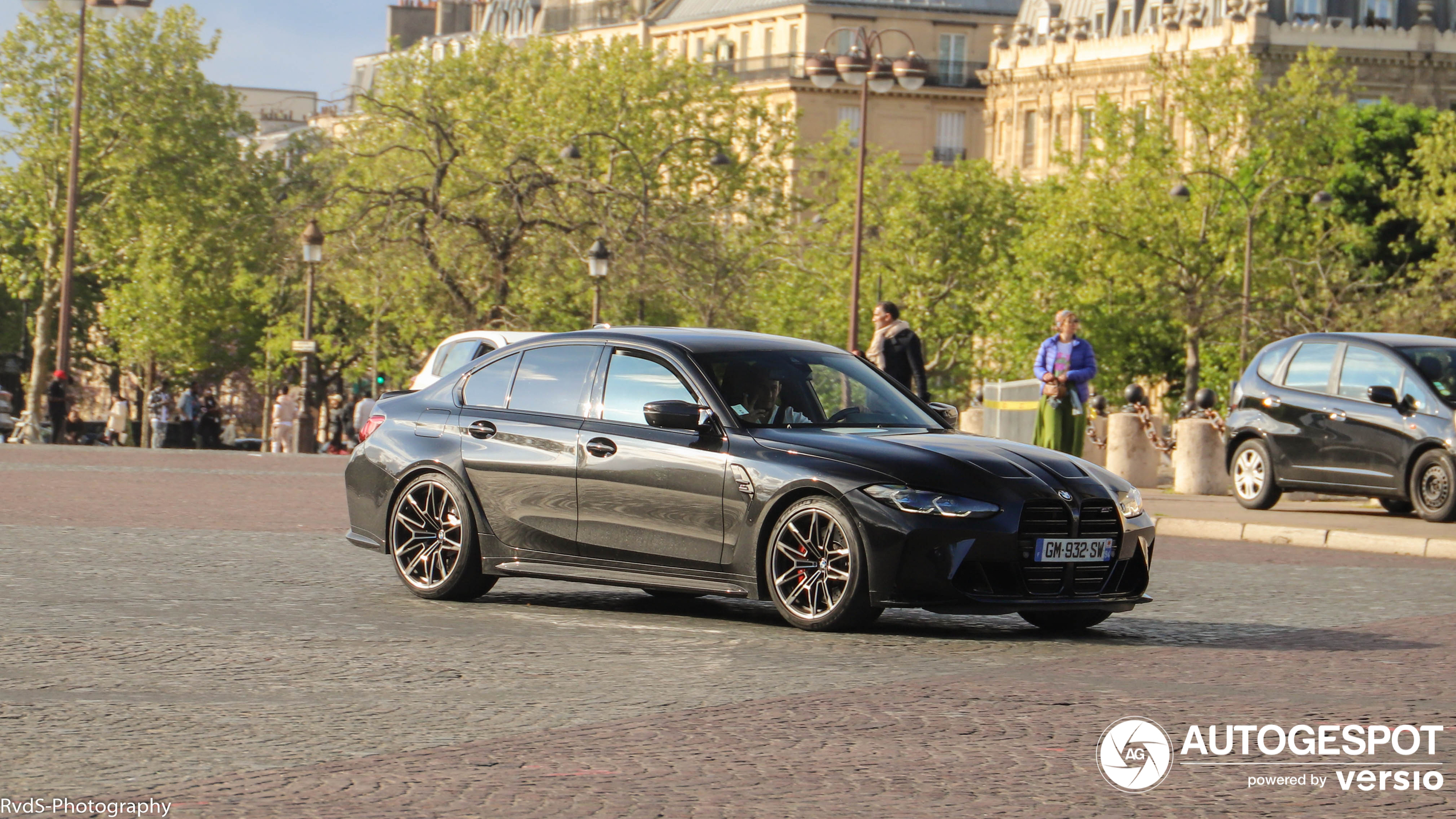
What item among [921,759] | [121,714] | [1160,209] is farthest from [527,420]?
[1160,209]

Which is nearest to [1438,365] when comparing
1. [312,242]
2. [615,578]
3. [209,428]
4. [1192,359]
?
[615,578]

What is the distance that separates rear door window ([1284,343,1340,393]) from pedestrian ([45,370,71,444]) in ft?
117

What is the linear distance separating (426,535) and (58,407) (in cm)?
4148

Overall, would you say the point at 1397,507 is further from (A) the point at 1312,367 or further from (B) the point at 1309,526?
(B) the point at 1309,526

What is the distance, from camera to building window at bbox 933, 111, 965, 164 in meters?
105

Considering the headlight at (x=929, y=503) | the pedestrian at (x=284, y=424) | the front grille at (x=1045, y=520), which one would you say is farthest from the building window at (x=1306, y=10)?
the headlight at (x=929, y=503)

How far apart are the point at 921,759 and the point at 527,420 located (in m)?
4.92

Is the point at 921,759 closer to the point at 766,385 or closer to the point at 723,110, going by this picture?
the point at 766,385

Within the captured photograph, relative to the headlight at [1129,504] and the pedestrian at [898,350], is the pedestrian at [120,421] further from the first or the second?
the headlight at [1129,504]

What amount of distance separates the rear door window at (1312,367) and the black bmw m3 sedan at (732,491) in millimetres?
10022

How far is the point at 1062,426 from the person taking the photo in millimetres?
20438

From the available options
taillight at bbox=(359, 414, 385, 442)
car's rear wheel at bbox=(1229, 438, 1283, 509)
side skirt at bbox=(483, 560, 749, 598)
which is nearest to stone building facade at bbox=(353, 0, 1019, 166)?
car's rear wheel at bbox=(1229, 438, 1283, 509)

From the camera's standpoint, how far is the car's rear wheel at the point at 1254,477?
21.5m

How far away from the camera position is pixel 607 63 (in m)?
79.6
